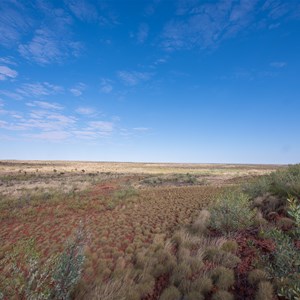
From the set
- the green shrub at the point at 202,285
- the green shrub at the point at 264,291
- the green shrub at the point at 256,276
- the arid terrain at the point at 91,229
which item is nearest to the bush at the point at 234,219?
the arid terrain at the point at 91,229

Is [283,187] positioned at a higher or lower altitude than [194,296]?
higher

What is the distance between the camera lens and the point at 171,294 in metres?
4.59

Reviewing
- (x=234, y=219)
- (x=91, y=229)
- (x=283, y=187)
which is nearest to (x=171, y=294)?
(x=234, y=219)

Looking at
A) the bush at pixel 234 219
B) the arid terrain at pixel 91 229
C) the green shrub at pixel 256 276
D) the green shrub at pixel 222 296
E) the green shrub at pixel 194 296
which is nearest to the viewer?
the green shrub at pixel 222 296

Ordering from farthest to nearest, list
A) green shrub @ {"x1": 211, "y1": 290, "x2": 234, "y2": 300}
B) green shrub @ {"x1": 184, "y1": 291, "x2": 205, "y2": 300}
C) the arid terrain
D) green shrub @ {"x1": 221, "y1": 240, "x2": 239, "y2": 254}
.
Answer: green shrub @ {"x1": 221, "y1": 240, "x2": 239, "y2": 254} → the arid terrain → green shrub @ {"x1": 184, "y1": 291, "x2": 205, "y2": 300} → green shrub @ {"x1": 211, "y1": 290, "x2": 234, "y2": 300}

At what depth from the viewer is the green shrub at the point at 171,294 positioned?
4527mm

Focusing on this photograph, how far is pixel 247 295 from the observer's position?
169 inches

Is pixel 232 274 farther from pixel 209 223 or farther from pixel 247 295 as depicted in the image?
pixel 209 223

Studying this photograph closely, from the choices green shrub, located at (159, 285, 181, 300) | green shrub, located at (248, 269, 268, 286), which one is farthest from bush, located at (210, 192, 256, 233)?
green shrub, located at (159, 285, 181, 300)

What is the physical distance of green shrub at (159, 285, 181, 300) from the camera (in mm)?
4527

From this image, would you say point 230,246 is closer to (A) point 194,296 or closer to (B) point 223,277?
(B) point 223,277

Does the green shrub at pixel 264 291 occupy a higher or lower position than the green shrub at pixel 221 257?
higher

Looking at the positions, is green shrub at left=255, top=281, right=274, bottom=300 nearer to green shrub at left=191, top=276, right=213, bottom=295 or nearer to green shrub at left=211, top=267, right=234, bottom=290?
green shrub at left=211, top=267, right=234, bottom=290

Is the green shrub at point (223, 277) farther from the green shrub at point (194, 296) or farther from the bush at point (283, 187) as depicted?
the bush at point (283, 187)
